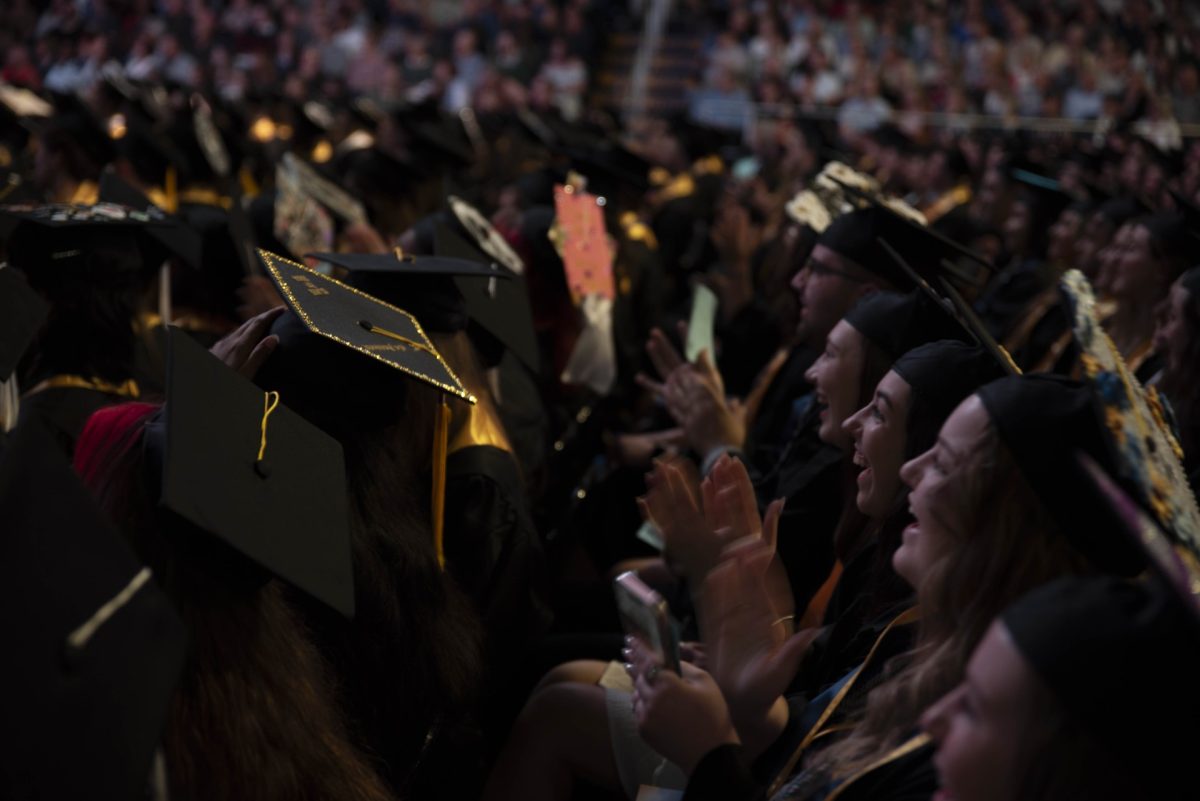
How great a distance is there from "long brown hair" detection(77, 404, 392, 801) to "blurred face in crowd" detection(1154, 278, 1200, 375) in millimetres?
2284

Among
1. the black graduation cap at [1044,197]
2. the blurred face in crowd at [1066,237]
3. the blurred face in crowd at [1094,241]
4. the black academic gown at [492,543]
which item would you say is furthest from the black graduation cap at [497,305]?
the black graduation cap at [1044,197]

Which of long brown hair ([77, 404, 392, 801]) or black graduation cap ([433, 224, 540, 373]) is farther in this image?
black graduation cap ([433, 224, 540, 373])

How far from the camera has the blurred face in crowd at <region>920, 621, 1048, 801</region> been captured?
41.9 inches

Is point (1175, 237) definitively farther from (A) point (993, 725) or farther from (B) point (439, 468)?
(A) point (993, 725)

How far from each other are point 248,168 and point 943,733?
20.9 ft

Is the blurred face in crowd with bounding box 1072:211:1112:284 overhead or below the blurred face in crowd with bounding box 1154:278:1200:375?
below

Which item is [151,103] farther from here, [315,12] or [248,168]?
[315,12]

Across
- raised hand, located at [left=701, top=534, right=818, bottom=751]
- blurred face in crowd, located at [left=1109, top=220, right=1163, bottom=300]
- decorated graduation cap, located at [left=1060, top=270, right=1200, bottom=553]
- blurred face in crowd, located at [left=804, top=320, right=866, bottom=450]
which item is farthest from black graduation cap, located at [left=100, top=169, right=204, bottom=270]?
blurred face in crowd, located at [left=1109, top=220, right=1163, bottom=300]

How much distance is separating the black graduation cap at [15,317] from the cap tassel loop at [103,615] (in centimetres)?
106

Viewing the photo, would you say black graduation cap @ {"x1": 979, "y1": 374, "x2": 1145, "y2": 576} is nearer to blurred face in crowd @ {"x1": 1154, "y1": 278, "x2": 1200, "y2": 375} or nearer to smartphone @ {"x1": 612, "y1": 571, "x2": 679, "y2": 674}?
smartphone @ {"x1": 612, "y1": 571, "x2": 679, "y2": 674}

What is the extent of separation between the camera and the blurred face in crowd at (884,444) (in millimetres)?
1918

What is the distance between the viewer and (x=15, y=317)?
216cm

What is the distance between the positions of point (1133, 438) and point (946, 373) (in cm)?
61

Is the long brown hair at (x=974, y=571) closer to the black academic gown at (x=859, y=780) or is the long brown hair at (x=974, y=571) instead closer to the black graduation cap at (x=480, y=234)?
the black academic gown at (x=859, y=780)
